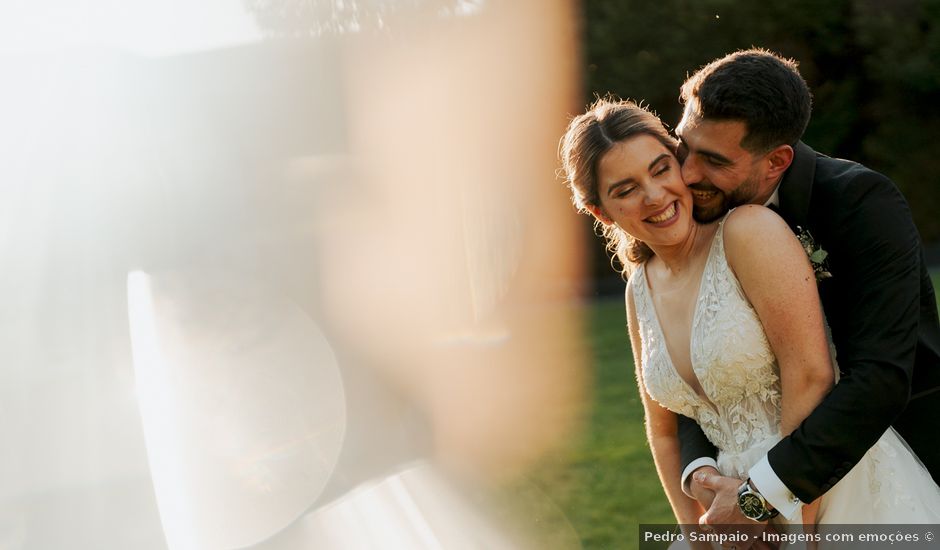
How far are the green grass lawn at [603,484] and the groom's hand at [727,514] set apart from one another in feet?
9.28

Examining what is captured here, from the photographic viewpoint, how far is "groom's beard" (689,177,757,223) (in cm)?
264

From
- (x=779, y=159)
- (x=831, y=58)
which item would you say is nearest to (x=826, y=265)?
(x=779, y=159)

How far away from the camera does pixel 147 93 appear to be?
40.1 feet

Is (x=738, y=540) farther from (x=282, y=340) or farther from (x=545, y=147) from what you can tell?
(x=545, y=147)

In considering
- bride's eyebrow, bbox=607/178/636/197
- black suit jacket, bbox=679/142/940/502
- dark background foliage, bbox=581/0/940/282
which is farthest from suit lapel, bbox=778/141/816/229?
dark background foliage, bbox=581/0/940/282

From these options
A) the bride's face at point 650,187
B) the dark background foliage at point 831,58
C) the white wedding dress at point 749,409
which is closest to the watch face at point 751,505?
the white wedding dress at point 749,409

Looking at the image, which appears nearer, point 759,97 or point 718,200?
point 759,97

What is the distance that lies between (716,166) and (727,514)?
0.85 metres

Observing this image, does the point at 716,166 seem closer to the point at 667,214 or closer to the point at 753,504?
the point at 667,214

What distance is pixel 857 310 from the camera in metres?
2.46

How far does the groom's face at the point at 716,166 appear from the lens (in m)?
2.57

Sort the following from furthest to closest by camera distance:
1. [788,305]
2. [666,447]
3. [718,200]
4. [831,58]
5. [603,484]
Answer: [831,58], [603,484], [666,447], [718,200], [788,305]

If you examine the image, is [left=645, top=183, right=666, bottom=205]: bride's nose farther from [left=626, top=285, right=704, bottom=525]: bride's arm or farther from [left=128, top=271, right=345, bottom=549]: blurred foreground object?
[left=128, top=271, right=345, bottom=549]: blurred foreground object

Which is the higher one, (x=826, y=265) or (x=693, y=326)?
(x=826, y=265)
